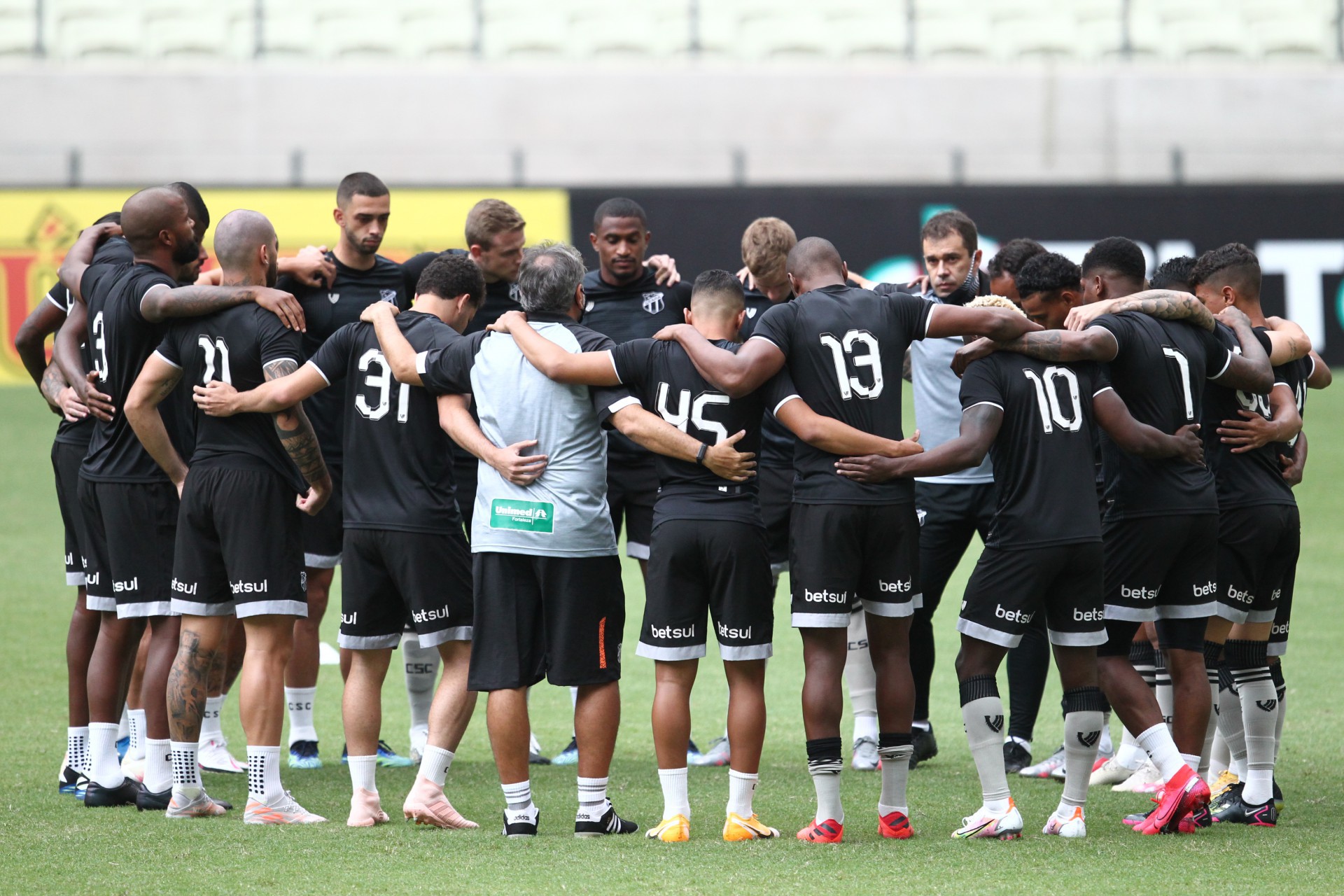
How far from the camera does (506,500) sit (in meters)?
5.95

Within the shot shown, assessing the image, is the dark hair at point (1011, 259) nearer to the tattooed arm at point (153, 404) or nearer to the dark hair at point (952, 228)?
the dark hair at point (952, 228)

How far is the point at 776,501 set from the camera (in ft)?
25.1

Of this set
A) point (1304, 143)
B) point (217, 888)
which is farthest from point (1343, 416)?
point (217, 888)

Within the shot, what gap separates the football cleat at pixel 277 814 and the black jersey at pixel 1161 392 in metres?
3.62

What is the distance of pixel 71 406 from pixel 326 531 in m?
1.43

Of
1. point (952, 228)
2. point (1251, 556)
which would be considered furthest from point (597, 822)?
point (952, 228)

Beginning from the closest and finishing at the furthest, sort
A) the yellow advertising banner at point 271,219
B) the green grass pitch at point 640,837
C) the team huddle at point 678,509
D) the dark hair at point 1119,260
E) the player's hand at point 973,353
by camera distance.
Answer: the green grass pitch at point 640,837 → the team huddle at point 678,509 → the player's hand at point 973,353 → the dark hair at point 1119,260 → the yellow advertising banner at point 271,219

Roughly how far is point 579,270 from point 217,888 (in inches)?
108

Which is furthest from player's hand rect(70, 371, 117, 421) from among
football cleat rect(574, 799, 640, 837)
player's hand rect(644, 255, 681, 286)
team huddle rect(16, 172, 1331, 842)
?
player's hand rect(644, 255, 681, 286)

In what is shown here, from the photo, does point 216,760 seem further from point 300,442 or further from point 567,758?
point 300,442

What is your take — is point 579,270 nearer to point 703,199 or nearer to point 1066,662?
point 1066,662

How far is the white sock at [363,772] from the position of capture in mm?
6152

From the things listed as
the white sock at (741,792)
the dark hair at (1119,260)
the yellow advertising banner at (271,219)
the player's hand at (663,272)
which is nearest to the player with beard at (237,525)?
the white sock at (741,792)

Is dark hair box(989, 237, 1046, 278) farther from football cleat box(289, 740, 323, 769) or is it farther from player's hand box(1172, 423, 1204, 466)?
football cleat box(289, 740, 323, 769)
